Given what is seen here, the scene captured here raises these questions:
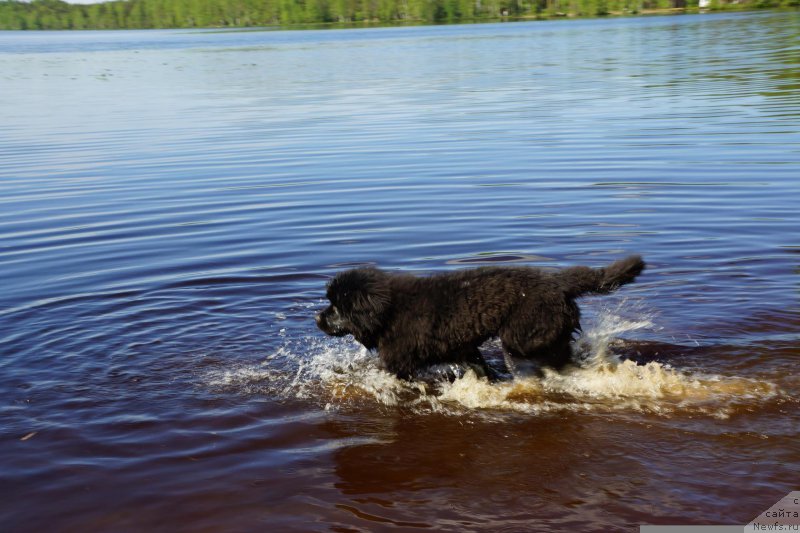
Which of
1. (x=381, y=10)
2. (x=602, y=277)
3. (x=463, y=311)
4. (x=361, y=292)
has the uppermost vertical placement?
(x=381, y=10)

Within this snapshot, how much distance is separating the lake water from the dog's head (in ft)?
1.63

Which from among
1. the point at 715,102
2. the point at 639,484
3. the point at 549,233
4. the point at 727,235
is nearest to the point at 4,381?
the point at 639,484

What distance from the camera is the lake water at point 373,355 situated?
4.89m

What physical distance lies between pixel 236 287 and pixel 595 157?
793cm

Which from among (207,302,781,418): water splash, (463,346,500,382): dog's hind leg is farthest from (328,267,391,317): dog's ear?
(463,346,500,382): dog's hind leg

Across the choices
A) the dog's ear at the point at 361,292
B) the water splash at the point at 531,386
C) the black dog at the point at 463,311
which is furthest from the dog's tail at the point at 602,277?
the dog's ear at the point at 361,292

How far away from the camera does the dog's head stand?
618 cm

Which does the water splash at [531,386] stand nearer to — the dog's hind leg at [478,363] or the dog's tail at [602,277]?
the dog's hind leg at [478,363]

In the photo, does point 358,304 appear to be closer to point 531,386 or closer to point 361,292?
point 361,292

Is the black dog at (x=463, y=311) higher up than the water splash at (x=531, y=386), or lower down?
higher up

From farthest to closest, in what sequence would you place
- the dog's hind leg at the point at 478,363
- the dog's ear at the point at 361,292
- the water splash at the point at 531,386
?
the dog's hind leg at the point at 478,363
the dog's ear at the point at 361,292
the water splash at the point at 531,386

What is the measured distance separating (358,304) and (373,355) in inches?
47.4

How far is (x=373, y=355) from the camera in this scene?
24.0ft

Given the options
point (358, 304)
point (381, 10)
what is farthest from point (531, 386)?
point (381, 10)
